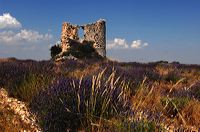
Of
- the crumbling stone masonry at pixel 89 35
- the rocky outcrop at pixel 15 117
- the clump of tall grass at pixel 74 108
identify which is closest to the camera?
the clump of tall grass at pixel 74 108

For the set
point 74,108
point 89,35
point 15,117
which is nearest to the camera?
point 74,108

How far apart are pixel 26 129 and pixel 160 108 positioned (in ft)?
6.60

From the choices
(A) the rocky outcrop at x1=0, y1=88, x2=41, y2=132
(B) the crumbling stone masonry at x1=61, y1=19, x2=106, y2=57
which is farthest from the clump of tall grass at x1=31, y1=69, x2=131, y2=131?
(B) the crumbling stone masonry at x1=61, y1=19, x2=106, y2=57

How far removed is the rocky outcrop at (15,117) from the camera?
4875 mm

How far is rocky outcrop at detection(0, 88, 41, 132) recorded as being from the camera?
16.0 feet

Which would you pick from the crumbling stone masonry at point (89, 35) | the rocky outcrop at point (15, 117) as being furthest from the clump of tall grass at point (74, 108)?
the crumbling stone masonry at point (89, 35)

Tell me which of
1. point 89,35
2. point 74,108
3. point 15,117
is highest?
point 89,35

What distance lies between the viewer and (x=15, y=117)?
5.31 meters

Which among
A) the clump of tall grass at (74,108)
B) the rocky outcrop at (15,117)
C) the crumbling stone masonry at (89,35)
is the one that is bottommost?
the rocky outcrop at (15,117)

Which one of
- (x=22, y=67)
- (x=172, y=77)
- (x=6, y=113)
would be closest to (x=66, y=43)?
(x=172, y=77)

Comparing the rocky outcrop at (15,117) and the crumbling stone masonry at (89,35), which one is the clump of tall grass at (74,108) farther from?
the crumbling stone masonry at (89,35)

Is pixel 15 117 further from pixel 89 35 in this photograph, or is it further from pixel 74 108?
pixel 89 35

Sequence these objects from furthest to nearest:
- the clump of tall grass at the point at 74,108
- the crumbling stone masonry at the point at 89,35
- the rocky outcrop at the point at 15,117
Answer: the crumbling stone masonry at the point at 89,35 < the rocky outcrop at the point at 15,117 < the clump of tall grass at the point at 74,108

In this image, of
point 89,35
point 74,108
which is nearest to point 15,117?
point 74,108
